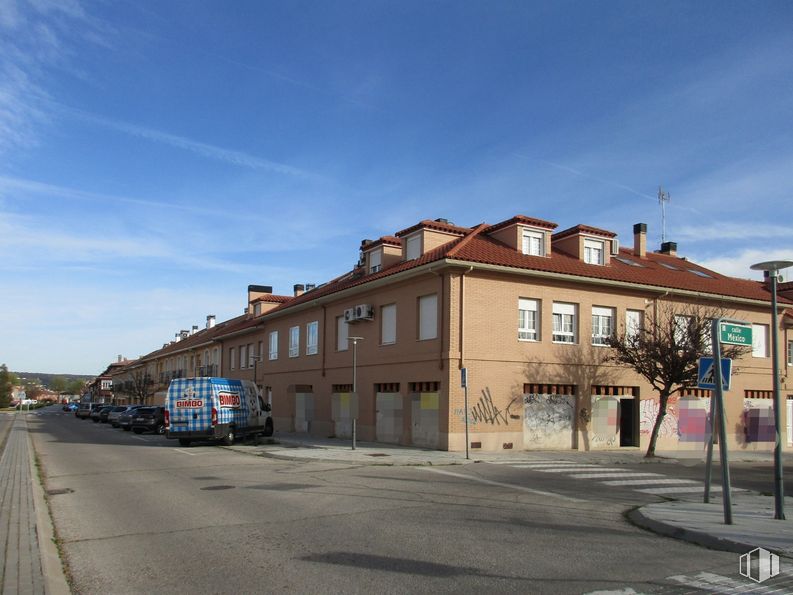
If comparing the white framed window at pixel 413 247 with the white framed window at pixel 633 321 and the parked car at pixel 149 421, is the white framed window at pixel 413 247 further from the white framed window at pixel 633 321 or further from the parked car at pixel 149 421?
the parked car at pixel 149 421

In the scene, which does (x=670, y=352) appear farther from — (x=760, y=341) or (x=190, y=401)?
(x=190, y=401)

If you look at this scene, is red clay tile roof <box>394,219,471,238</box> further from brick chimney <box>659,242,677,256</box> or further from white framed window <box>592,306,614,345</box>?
brick chimney <box>659,242,677,256</box>

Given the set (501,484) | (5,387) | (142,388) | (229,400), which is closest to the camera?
(501,484)

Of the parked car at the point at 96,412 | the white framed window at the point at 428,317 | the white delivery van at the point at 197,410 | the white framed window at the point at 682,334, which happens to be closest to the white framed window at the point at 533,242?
the white framed window at the point at 428,317

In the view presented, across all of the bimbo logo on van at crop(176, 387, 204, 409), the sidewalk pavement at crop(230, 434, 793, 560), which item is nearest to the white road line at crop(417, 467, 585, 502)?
the sidewalk pavement at crop(230, 434, 793, 560)

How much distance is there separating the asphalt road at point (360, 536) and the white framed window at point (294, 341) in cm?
1921

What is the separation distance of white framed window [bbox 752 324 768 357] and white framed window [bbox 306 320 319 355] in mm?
20276

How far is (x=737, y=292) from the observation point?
1188 inches

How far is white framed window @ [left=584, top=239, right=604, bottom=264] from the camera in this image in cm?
2720

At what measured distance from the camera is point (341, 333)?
29.8 metres

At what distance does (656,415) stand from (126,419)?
1195 inches

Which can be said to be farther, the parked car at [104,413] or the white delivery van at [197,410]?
the parked car at [104,413]

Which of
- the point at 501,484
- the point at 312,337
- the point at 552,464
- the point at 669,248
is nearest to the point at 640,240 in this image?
the point at 669,248

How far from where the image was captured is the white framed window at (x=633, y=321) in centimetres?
2617
